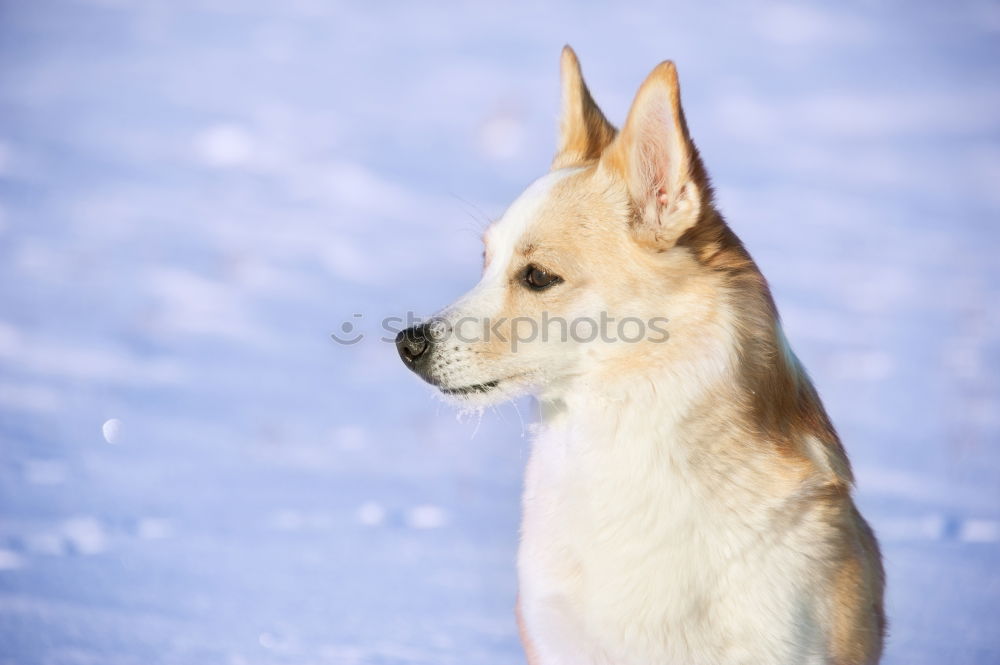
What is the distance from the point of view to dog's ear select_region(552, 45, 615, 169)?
433 cm

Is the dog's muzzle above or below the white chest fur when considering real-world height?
above

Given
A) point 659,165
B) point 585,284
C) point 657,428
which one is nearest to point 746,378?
point 657,428

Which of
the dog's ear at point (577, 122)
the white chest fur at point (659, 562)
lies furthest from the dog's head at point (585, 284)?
the dog's ear at point (577, 122)

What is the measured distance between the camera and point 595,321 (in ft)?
12.2

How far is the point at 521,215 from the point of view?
155 inches

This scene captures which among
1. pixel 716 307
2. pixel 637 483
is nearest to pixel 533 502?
pixel 637 483

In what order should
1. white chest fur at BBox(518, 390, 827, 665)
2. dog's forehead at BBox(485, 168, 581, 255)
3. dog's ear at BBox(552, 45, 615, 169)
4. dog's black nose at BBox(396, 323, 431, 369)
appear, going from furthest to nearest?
dog's ear at BBox(552, 45, 615, 169)
dog's forehead at BBox(485, 168, 581, 255)
dog's black nose at BBox(396, 323, 431, 369)
white chest fur at BBox(518, 390, 827, 665)

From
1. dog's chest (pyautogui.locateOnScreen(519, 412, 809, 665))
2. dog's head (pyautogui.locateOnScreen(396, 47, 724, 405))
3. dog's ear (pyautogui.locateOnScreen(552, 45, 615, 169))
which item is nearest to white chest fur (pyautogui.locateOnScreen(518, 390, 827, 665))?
dog's chest (pyautogui.locateOnScreen(519, 412, 809, 665))

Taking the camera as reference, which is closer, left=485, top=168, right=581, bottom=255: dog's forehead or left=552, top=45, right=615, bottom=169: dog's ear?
left=485, top=168, right=581, bottom=255: dog's forehead

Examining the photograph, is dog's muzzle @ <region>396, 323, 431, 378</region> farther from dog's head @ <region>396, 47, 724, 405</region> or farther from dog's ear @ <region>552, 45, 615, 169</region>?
dog's ear @ <region>552, 45, 615, 169</region>

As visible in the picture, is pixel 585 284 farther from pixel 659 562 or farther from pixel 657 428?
pixel 659 562

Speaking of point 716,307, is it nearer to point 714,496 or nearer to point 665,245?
point 665,245

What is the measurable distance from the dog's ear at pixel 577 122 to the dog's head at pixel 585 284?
16.5 inches

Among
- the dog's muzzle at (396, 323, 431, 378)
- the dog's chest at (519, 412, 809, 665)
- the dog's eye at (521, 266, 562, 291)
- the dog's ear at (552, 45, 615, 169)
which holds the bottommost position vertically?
the dog's chest at (519, 412, 809, 665)
